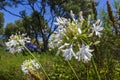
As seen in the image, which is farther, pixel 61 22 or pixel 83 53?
pixel 61 22

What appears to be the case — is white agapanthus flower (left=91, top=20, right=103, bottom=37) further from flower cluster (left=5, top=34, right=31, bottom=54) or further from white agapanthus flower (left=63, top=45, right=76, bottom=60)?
flower cluster (left=5, top=34, right=31, bottom=54)

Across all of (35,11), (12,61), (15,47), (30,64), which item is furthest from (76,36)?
(35,11)

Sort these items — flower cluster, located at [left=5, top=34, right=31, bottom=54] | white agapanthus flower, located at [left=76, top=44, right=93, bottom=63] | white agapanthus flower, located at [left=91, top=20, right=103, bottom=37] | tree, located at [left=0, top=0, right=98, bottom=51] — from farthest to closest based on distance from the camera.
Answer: tree, located at [left=0, top=0, right=98, bottom=51] < flower cluster, located at [left=5, top=34, right=31, bottom=54] < white agapanthus flower, located at [left=91, top=20, right=103, bottom=37] < white agapanthus flower, located at [left=76, top=44, right=93, bottom=63]

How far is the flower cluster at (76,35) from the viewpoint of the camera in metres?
1.94

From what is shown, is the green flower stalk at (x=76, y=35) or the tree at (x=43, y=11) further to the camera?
the tree at (x=43, y=11)

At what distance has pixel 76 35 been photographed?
202 cm

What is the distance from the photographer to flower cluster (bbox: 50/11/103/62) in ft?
6.36

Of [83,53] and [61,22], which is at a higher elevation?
[61,22]

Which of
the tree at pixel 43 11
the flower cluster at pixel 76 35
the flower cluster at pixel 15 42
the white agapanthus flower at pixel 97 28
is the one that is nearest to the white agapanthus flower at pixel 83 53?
the flower cluster at pixel 76 35

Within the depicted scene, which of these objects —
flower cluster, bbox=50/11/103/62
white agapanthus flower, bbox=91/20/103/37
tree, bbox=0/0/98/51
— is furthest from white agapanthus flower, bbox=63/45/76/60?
tree, bbox=0/0/98/51

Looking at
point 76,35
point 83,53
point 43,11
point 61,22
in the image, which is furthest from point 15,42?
point 43,11

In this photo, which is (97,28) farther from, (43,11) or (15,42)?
(43,11)

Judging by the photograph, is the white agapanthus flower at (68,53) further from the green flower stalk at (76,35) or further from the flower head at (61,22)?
the flower head at (61,22)

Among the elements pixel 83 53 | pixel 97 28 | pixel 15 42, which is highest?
pixel 15 42
